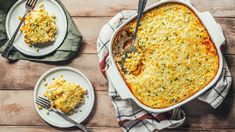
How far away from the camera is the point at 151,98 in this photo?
157 cm

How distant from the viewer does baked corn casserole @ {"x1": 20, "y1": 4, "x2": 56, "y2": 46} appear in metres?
1.69

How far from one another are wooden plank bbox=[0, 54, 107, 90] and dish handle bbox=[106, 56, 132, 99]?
0.21 m

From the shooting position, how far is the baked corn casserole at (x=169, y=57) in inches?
60.6

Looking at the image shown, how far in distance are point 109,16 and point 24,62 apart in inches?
15.0

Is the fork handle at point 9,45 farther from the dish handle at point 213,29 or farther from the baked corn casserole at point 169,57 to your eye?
the dish handle at point 213,29

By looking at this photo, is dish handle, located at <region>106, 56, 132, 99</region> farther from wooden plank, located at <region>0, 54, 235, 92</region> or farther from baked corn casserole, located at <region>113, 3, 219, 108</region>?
wooden plank, located at <region>0, 54, 235, 92</region>

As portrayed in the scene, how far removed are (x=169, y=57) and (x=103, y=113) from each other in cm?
38

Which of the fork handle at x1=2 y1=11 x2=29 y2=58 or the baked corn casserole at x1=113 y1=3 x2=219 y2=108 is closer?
the baked corn casserole at x1=113 y1=3 x2=219 y2=108

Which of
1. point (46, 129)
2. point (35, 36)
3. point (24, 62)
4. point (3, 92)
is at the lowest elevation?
point (46, 129)

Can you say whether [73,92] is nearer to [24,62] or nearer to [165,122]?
[24,62]

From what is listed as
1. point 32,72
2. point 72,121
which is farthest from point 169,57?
point 32,72

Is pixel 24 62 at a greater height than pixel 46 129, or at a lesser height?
greater

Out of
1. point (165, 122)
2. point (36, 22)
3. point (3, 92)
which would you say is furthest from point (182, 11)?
point (3, 92)

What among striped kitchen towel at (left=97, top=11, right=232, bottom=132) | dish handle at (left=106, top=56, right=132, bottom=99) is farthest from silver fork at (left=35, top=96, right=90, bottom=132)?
dish handle at (left=106, top=56, right=132, bottom=99)
